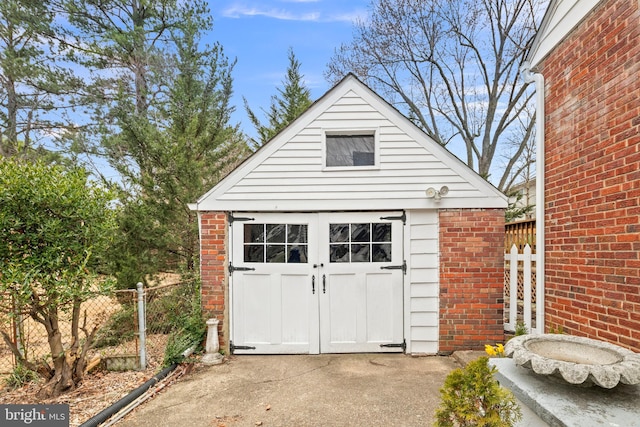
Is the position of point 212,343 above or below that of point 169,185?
below

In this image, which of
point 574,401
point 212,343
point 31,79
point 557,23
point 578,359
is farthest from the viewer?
point 31,79

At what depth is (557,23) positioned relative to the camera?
3414 mm

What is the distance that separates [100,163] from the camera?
30.6 ft

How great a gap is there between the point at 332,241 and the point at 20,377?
427 cm

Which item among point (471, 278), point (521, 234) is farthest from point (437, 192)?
point (521, 234)

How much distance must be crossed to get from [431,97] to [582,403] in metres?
13.1

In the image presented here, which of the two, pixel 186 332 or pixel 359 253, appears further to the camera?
pixel 359 253

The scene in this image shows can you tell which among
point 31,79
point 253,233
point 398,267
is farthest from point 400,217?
point 31,79

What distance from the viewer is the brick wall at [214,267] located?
4711mm

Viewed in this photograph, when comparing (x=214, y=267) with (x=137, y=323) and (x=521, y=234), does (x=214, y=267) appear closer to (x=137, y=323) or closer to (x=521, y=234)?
(x=137, y=323)

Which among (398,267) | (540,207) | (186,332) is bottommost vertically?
(186,332)


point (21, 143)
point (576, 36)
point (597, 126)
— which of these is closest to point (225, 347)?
point (597, 126)

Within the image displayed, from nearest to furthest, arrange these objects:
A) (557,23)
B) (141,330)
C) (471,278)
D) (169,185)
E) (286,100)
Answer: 1. (557,23)
2. (141,330)
3. (471,278)
4. (169,185)
5. (286,100)

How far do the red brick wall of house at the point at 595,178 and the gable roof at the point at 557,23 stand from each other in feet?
0.24
